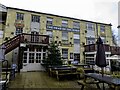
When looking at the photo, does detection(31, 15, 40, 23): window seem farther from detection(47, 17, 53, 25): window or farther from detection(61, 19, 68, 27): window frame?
detection(61, 19, 68, 27): window frame

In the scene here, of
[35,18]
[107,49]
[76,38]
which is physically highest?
[35,18]

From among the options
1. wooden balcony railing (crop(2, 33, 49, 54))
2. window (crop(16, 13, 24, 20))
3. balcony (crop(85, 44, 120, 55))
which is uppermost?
window (crop(16, 13, 24, 20))

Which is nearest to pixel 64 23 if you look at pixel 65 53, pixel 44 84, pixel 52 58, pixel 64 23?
pixel 64 23

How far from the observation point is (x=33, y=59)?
14617mm

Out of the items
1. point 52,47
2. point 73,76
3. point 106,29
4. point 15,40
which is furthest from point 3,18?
point 106,29

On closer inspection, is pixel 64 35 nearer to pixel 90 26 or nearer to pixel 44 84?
pixel 90 26

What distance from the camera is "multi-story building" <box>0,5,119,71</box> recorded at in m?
14.1

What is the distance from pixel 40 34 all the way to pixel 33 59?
3.72 meters

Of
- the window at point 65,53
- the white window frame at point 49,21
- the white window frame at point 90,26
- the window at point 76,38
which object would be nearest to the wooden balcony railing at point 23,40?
the white window frame at point 49,21

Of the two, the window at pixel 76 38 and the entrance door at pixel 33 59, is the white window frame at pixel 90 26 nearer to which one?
the window at pixel 76 38

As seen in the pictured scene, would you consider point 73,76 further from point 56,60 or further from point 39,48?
point 39,48

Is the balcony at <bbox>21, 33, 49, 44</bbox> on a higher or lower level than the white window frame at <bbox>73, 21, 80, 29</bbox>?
lower

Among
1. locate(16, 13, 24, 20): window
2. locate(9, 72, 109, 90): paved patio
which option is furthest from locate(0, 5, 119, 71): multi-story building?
locate(9, 72, 109, 90): paved patio

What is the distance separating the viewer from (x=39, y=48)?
48.8 feet
